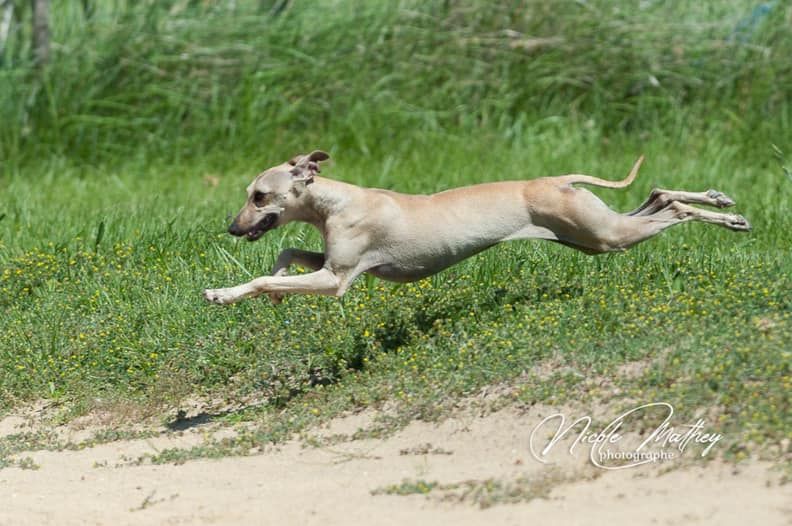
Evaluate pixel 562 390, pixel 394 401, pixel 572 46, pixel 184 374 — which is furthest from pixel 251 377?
pixel 572 46

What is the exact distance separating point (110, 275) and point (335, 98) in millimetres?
4671

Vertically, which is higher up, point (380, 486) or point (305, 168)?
→ point (305, 168)

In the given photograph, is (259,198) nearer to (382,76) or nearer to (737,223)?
(737,223)

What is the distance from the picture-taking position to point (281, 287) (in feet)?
21.7

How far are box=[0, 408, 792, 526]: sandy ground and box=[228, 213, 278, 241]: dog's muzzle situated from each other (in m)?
1.09

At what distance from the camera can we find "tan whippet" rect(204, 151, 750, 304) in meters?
6.87

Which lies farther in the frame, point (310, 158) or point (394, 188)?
point (394, 188)

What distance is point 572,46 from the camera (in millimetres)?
12812

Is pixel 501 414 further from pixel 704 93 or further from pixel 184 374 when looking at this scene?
pixel 704 93

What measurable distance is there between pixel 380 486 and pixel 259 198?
193 cm

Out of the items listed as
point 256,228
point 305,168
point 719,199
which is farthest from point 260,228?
point 719,199

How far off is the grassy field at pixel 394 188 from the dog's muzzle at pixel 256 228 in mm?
765
